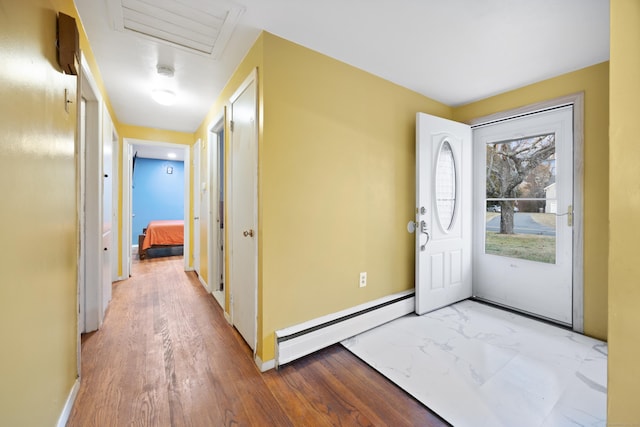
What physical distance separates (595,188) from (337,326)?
97.0 inches

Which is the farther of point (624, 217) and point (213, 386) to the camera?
point (213, 386)

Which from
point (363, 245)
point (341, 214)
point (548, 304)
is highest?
point (341, 214)

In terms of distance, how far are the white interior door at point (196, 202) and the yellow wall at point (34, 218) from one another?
7.95 feet

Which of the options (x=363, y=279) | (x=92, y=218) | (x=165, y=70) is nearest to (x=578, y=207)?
(x=363, y=279)

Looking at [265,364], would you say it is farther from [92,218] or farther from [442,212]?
[442,212]

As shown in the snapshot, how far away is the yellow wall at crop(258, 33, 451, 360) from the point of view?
1.80m

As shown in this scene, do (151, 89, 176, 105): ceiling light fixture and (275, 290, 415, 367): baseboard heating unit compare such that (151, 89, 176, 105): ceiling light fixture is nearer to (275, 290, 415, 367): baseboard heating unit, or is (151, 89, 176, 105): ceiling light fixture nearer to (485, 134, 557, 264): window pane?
(275, 290, 415, 367): baseboard heating unit


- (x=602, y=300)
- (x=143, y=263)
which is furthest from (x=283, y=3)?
(x=143, y=263)

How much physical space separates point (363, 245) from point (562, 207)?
6.19 ft

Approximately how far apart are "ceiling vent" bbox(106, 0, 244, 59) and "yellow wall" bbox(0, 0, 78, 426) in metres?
0.29

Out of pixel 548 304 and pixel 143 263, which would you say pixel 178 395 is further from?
pixel 143 263

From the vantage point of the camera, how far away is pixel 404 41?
188 cm

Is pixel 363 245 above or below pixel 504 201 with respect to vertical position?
below

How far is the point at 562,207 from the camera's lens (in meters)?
2.39
